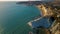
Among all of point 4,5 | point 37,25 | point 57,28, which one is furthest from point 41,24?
point 4,5

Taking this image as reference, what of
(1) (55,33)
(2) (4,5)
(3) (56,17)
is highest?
(2) (4,5)

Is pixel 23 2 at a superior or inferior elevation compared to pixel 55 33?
superior

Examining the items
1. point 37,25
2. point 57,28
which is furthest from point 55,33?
point 37,25

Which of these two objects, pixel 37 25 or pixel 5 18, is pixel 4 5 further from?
pixel 37 25

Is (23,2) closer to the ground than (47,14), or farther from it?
farther from it

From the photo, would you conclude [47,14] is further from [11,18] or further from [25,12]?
[11,18]

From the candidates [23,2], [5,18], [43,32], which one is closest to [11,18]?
[5,18]
